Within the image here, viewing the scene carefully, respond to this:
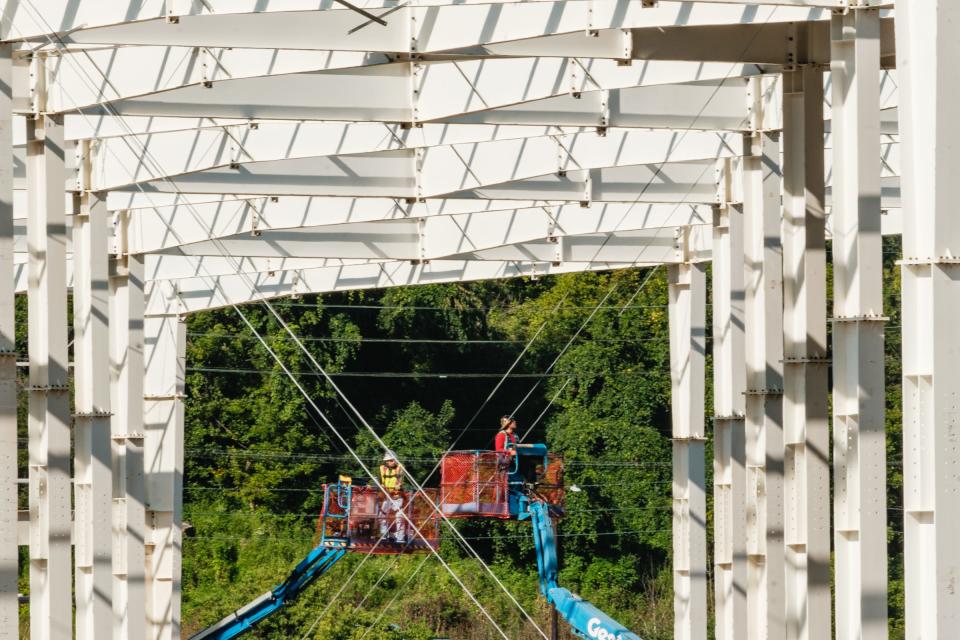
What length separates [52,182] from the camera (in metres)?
21.0

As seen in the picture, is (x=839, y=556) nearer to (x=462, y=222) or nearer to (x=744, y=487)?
(x=744, y=487)

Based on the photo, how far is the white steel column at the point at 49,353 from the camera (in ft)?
66.7

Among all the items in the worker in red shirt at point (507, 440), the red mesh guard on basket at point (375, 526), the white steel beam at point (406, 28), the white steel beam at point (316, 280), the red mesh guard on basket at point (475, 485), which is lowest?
the red mesh guard on basket at point (375, 526)

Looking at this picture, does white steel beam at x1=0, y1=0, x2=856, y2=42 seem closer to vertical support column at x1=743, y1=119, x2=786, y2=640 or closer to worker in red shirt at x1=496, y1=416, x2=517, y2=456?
vertical support column at x1=743, y1=119, x2=786, y2=640

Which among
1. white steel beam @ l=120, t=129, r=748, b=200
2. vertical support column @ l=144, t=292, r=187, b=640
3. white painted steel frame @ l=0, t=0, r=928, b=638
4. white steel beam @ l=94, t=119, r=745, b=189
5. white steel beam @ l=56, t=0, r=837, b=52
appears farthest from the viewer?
vertical support column @ l=144, t=292, r=187, b=640

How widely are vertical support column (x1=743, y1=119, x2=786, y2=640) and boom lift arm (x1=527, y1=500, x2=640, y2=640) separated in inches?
255

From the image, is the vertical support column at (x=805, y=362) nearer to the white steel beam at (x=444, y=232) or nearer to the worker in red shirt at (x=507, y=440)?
the white steel beam at (x=444, y=232)

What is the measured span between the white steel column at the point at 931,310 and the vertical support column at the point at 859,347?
212 centimetres

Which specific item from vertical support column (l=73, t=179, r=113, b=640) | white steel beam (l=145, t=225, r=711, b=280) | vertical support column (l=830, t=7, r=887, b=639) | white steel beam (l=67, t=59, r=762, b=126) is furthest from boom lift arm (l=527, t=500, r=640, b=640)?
vertical support column (l=830, t=7, r=887, b=639)

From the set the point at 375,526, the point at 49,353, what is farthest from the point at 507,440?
the point at 49,353

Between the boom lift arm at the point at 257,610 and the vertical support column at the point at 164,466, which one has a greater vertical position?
the vertical support column at the point at 164,466

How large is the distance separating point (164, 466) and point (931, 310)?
20333mm

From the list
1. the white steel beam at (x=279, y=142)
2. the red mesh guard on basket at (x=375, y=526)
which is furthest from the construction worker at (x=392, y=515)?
the white steel beam at (x=279, y=142)

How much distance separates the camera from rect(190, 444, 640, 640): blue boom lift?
3338cm
